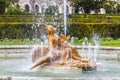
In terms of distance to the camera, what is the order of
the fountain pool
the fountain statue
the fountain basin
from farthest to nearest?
the fountain statue → the fountain basin → the fountain pool

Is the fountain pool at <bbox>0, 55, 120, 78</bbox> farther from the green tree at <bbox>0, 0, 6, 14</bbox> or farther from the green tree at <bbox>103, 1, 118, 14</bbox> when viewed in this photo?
the green tree at <bbox>103, 1, 118, 14</bbox>

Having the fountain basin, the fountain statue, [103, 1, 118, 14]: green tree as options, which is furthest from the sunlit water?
[103, 1, 118, 14]: green tree

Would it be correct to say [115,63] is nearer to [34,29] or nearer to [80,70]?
[80,70]

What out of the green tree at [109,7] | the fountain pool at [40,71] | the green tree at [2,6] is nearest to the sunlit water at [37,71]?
the fountain pool at [40,71]

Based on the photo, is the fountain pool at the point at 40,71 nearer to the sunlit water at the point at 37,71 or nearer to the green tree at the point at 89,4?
the sunlit water at the point at 37,71

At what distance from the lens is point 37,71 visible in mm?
14055

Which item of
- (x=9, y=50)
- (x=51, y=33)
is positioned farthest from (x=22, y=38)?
(x=51, y=33)

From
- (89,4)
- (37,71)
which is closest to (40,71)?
(37,71)

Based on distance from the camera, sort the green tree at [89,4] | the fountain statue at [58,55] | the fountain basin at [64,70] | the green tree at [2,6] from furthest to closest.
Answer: the green tree at [89,4] → the green tree at [2,6] → the fountain statue at [58,55] → the fountain basin at [64,70]

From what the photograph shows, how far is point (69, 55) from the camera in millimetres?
14102

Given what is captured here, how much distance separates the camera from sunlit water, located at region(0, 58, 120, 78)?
1327 centimetres

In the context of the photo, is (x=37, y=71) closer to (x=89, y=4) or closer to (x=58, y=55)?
(x=58, y=55)

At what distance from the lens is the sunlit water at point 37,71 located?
523 inches

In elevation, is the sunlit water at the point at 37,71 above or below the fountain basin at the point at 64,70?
below
